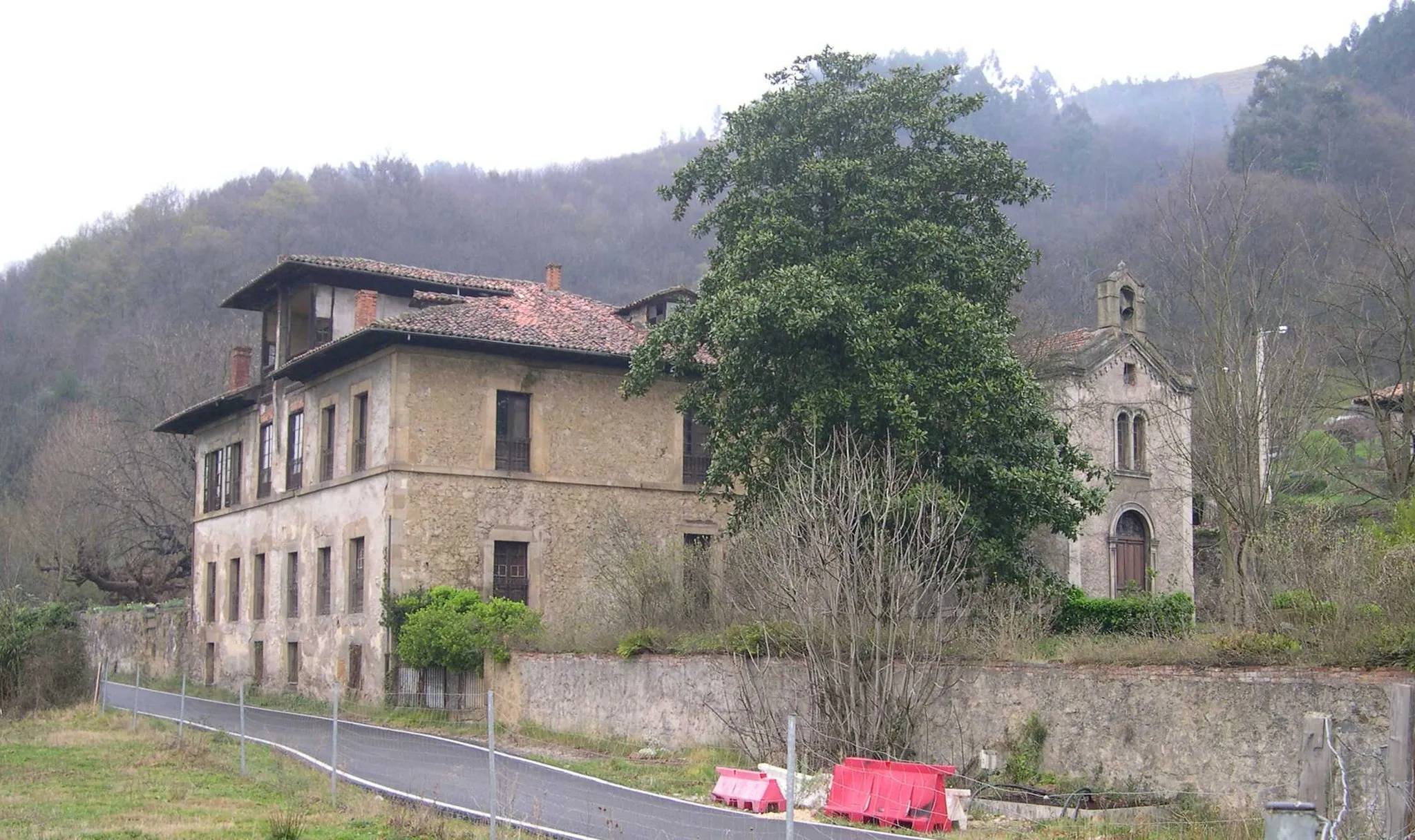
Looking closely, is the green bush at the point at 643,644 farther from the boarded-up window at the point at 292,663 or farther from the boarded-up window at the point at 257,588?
the boarded-up window at the point at 257,588

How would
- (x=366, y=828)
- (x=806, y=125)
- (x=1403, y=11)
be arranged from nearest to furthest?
(x=366, y=828), (x=806, y=125), (x=1403, y=11)

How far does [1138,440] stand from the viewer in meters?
37.8

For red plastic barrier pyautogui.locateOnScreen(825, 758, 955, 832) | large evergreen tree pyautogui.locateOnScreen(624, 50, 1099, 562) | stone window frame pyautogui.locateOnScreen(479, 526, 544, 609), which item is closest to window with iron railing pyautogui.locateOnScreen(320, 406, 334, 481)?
stone window frame pyautogui.locateOnScreen(479, 526, 544, 609)

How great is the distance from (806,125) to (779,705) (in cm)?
1187

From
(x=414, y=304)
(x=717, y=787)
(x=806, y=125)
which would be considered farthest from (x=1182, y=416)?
(x=717, y=787)

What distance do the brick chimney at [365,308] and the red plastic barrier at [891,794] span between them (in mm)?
20423

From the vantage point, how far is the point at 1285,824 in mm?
7102

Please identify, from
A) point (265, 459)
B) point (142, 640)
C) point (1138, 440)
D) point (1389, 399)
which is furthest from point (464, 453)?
point (1389, 399)

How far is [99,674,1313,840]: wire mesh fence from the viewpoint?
13.8 metres

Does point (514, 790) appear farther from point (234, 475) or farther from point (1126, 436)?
point (234, 475)

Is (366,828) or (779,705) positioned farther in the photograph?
(779,705)

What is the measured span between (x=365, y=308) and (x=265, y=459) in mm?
7288

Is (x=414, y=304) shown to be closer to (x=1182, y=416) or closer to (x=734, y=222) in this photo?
(x=734, y=222)

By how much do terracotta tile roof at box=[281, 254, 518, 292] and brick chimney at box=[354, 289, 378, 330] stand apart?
0.93 meters
